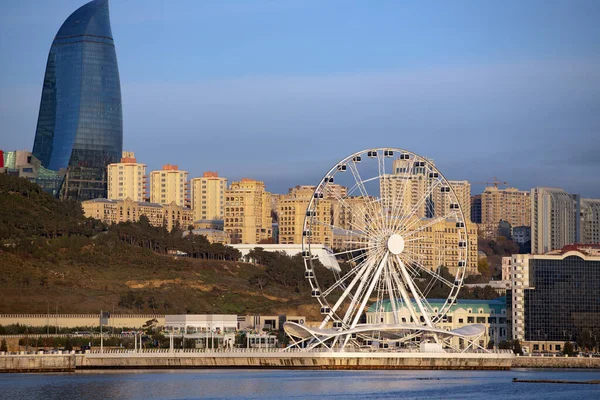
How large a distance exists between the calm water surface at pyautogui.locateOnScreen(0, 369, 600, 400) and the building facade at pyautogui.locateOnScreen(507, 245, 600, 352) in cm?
2296

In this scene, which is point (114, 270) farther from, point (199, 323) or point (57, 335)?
point (57, 335)

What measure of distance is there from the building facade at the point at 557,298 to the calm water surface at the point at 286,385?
75.3ft

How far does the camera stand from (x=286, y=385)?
90625 millimetres

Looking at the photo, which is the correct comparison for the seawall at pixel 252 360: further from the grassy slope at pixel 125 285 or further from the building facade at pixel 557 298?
the grassy slope at pixel 125 285

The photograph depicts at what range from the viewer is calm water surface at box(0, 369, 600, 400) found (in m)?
84.1

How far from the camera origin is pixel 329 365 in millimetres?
106188

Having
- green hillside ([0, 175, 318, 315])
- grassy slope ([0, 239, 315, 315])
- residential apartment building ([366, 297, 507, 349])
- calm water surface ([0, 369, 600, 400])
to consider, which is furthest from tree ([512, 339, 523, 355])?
grassy slope ([0, 239, 315, 315])

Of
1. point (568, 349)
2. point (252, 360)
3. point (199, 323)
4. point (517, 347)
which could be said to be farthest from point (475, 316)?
point (252, 360)

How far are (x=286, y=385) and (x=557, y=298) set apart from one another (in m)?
46.4

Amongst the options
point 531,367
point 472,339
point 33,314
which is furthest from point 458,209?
point 33,314

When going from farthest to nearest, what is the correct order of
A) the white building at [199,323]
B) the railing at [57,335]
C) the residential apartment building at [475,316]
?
1. the residential apartment building at [475,316]
2. the white building at [199,323]
3. the railing at [57,335]

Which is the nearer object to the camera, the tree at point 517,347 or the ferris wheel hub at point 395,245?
the ferris wheel hub at point 395,245

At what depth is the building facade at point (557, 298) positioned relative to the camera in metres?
129

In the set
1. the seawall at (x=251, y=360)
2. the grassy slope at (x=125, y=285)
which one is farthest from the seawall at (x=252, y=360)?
the grassy slope at (x=125, y=285)
